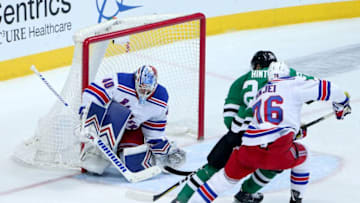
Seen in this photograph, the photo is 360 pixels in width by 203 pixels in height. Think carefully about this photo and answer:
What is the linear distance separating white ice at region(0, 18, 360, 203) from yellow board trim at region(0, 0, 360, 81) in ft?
0.25

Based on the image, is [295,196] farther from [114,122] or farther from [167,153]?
[114,122]

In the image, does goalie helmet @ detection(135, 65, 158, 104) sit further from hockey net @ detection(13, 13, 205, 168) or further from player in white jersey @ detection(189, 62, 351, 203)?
player in white jersey @ detection(189, 62, 351, 203)

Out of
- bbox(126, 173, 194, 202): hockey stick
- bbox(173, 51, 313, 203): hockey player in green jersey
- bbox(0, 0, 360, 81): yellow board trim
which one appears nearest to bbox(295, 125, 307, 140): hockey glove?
bbox(173, 51, 313, 203): hockey player in green jersey

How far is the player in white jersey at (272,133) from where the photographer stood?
13.9ft

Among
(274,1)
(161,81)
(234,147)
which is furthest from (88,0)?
(234,147)

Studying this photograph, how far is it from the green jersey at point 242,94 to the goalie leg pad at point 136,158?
2.25 ft

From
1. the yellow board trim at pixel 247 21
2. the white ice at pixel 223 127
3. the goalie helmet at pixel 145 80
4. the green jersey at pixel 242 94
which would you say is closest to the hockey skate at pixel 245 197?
the white ice at pixel 223 127

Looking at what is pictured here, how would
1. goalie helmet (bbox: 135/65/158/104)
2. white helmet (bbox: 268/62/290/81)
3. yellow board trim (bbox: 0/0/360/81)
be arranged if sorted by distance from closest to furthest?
1. white helmet (bbox: 268/62/290/81)
2. goalie helmet (bbox: 135/65/158/104)
3. yellow board trim (bbox: 0/0/360/81)

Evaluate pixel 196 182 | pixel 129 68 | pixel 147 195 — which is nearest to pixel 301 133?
pixel 196 182

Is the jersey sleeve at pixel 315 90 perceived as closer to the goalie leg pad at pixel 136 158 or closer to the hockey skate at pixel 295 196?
the hockey skate at pixel 295 196

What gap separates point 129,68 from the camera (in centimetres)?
579

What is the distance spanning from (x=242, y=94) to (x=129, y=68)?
132 cm

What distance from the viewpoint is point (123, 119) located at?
16.6 feet

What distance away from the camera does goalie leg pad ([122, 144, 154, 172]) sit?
5125mm
